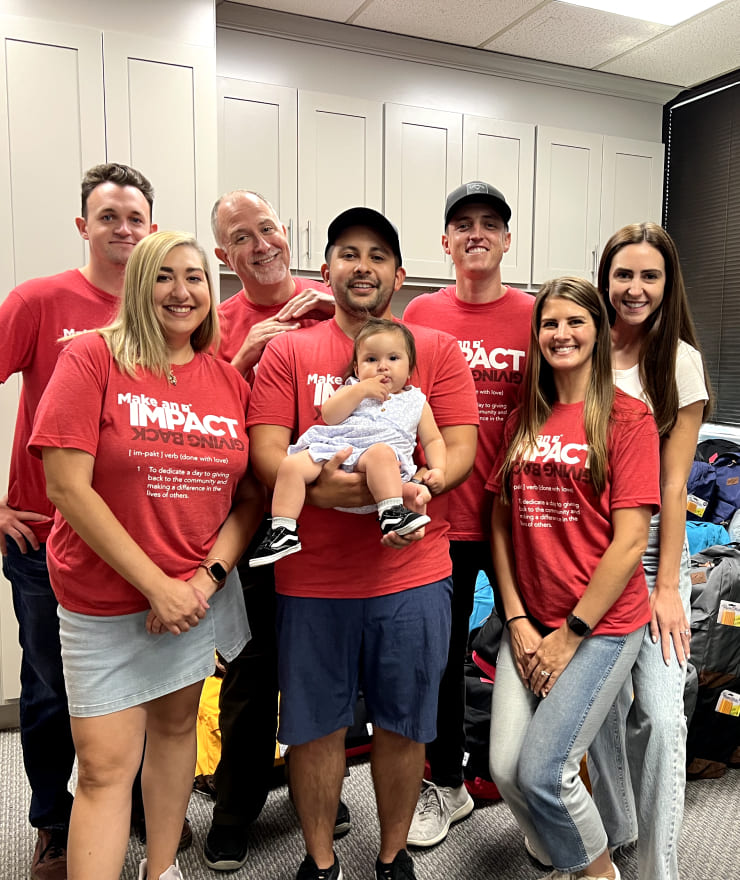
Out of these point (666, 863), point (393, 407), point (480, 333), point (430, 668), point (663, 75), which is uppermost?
point (663, 75)

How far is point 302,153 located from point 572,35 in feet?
4.80

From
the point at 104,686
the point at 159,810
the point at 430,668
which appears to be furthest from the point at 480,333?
the point at 159,810

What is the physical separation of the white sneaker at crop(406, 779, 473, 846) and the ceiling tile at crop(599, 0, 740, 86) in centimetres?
344

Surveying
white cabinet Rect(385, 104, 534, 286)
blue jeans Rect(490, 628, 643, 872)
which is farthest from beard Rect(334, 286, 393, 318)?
white cabinet Rect(385, 104, 534, 286)

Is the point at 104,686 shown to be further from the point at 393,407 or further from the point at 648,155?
the point at 648,155

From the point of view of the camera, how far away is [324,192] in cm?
353

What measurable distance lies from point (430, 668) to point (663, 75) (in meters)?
3.81

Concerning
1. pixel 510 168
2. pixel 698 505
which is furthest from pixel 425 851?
pixel 510 168

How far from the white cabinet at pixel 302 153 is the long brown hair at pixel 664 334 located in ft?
6.35

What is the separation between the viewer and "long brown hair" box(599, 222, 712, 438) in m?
1.78

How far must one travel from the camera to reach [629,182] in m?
4.23

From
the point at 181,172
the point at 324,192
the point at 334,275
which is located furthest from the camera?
the point at 324,192

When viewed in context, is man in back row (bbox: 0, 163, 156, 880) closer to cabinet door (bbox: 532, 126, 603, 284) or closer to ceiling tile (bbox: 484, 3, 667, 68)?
ceiling tile (bbox: 484, 3, 667, 68)

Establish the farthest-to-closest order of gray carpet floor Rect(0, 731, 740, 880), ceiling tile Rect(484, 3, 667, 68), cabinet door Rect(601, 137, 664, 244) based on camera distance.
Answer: cabinet door Rect(601, 137, 664, 244) → ceiling tile Rect(484, 3, 667, 68) → gray carpet floor Rect(0, 731, 740, 880)
